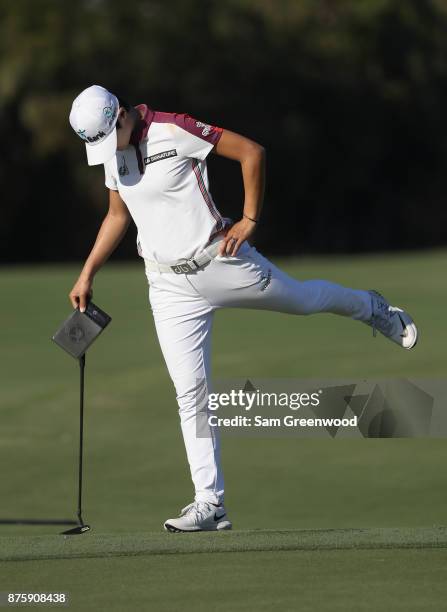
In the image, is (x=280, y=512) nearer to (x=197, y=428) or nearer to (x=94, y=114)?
(x=197, y=428)

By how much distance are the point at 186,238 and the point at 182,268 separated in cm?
13

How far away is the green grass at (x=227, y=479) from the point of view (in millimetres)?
4422

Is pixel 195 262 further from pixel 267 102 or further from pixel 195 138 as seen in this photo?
pixel 267 102

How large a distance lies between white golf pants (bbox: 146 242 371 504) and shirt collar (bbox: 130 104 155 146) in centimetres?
57

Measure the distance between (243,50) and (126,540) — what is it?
34.4m

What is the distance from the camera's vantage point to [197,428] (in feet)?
18.2

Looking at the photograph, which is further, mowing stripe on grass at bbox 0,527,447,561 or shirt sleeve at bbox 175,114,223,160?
shirt sleeve at bbox 175,114,223,160

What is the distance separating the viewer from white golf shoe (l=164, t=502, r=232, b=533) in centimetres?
549

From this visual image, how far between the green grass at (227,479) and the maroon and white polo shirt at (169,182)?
3.97 feet

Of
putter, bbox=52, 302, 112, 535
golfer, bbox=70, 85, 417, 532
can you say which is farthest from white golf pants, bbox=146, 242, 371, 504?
putter, bbox=52, 302, 112, 535

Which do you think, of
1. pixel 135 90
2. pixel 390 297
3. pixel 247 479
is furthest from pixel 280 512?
pixel 135 90

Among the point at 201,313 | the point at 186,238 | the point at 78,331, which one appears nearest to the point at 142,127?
the point at 186,238

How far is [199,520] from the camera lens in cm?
551

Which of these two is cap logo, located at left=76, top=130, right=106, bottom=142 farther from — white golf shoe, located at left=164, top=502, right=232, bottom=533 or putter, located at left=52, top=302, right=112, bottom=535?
white golf shoe, located at left=164, top=502, right=232, bottom=533
